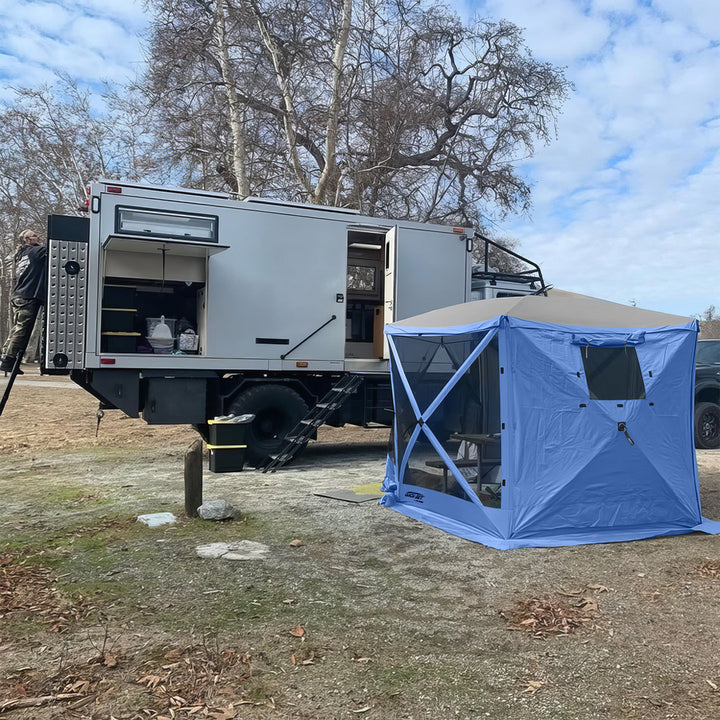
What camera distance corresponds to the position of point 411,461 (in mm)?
6668

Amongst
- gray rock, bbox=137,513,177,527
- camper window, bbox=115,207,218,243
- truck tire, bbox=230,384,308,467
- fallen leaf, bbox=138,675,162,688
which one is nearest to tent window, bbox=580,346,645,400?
gray rock, bbox=137,513,177,527

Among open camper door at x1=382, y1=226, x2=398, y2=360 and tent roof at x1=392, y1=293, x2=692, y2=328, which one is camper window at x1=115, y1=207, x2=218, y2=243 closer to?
open camper door at x1=382, y1=226, x2=398, y2=360

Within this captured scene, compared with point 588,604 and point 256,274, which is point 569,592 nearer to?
point 588,604

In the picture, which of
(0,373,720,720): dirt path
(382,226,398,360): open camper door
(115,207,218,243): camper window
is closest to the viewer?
(0,373,720,720): dirt path

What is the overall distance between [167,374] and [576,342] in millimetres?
4834

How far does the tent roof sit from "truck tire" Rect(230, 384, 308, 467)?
2.94 metres

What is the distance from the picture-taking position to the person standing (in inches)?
300

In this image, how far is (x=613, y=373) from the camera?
224 inches

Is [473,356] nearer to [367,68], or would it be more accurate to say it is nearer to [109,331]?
[109,331]

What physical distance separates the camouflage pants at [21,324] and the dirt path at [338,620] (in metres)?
2.06

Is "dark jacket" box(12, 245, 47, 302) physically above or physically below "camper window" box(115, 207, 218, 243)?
below

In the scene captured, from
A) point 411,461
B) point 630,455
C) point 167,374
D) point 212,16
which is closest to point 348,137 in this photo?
point 212,16

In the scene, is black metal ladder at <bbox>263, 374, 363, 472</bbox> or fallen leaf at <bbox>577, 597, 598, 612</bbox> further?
black metal ladder at <bbox>263, 374, 363, 472</bbox>

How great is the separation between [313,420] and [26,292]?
367 cm
